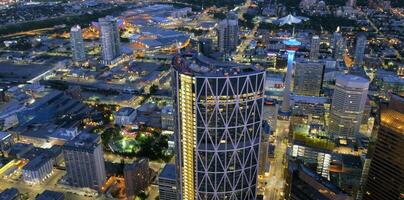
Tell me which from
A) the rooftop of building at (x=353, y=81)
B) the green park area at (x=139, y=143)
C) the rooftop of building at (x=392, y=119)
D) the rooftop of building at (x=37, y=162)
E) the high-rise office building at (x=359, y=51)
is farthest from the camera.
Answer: the high-rise office building at (x=359, y=51)

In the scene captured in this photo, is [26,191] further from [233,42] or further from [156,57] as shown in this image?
[233,42]

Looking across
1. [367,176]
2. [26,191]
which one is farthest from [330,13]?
[26,191]

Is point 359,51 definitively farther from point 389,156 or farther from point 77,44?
point 77,44

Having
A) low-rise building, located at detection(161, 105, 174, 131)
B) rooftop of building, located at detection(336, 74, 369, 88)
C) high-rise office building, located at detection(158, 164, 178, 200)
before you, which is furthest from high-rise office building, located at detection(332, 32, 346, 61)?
high-rise office building, located at detection(158, 164, 178, 200)

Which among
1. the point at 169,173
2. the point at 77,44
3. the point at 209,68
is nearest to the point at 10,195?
the point at 169,173

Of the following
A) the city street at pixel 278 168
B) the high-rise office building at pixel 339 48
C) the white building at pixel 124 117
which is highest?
the high-rise office building at pixel 339 48

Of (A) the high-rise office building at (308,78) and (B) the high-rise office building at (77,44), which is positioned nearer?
(A) the high-rise office building at (308,78)

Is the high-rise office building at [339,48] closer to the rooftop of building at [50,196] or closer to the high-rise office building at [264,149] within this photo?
the high-rise office building at [264,149]

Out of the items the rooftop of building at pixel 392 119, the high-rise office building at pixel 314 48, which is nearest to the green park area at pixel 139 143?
the rooftop of building at pixel 392 119
